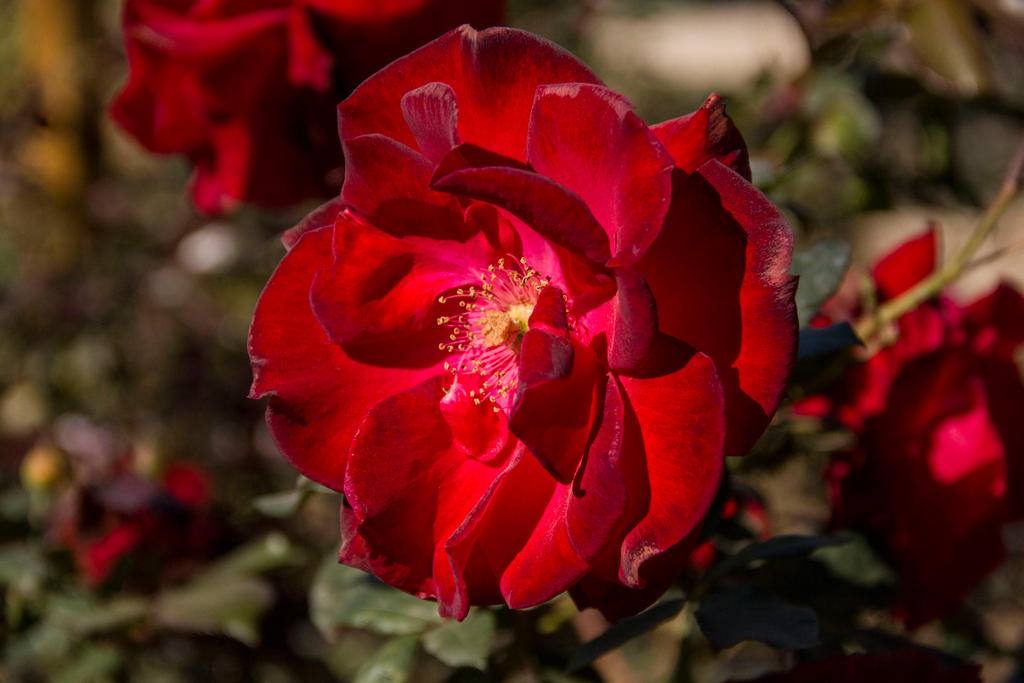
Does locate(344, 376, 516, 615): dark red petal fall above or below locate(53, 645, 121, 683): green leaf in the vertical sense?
above

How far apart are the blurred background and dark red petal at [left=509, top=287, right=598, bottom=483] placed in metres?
0.18

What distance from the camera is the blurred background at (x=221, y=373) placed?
824 mm

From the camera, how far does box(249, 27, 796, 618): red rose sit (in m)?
0.45

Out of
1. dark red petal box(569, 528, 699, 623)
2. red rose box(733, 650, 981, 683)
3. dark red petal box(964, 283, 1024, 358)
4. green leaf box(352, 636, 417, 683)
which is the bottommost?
green leaf box(352, 636, 417, 683)

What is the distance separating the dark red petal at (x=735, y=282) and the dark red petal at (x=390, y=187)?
0.47 feet

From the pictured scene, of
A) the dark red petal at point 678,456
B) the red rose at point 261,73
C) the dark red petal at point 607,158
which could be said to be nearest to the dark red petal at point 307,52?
the red rose at point 261,73

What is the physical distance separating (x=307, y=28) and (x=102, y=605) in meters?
0.66

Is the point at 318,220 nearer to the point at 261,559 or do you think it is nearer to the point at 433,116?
the point at 433,116

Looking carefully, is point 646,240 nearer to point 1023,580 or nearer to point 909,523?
point 909,523

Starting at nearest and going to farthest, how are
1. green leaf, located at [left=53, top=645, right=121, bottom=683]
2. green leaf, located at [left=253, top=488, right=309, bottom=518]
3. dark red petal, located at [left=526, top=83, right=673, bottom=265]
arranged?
dark red petal, located at [left=526, top=83, right=673, bottom=265], green leaf, located at [left=253, top=488, right=309, bottom=518], green leaf, located at [left=53, top=645, right=121, bottom=683]

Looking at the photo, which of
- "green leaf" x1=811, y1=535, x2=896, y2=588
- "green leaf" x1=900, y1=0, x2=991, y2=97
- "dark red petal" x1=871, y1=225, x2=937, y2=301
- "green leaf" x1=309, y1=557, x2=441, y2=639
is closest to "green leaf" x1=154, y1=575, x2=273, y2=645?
"green leaf" x1=309, y1=557, x2=441, y2=639

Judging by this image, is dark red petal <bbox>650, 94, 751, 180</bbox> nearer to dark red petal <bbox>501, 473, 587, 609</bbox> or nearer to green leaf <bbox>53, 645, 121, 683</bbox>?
dark red petal <bbox>501, 473, 587, 609</bbox>

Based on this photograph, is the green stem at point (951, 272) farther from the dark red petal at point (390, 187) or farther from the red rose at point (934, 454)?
the dark red petal at point (390, 187)

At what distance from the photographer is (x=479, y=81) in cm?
50
